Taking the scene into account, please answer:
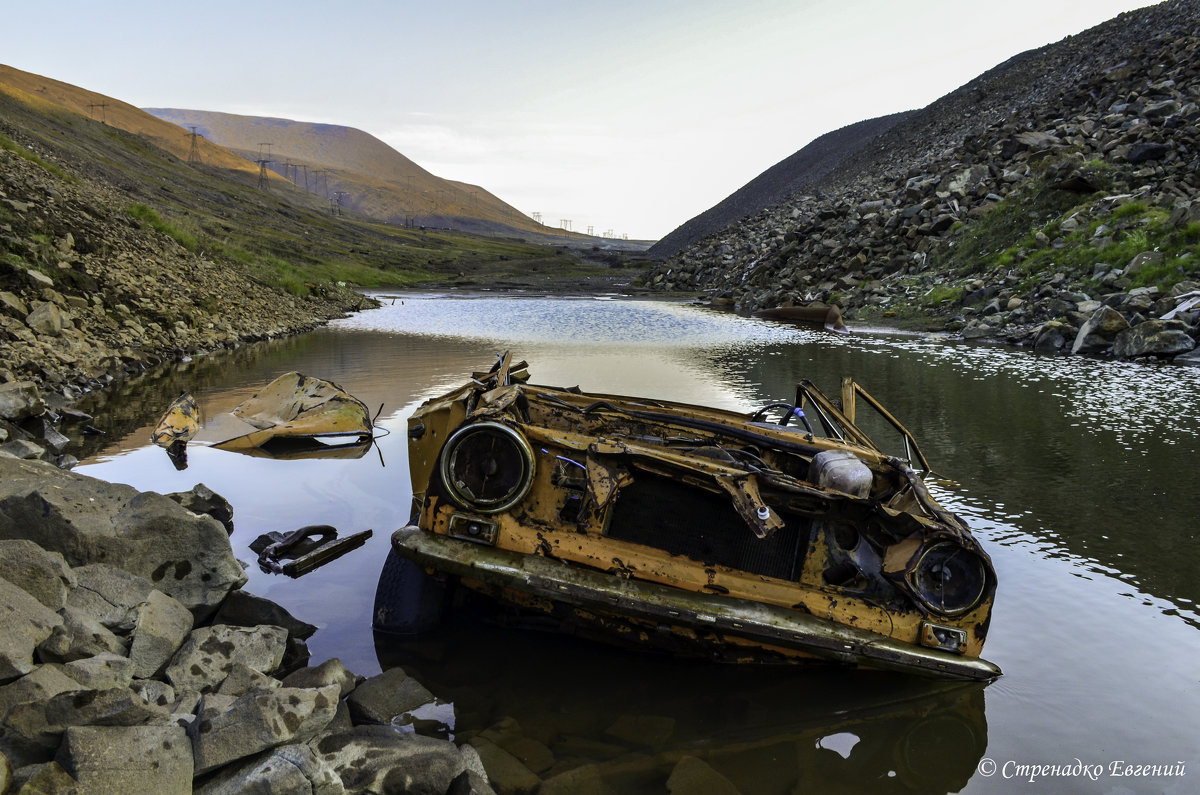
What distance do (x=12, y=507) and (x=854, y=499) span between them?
167 inches

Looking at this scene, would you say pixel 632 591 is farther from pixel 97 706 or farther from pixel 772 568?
pixel 97 706

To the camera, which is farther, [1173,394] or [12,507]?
[1173,394]

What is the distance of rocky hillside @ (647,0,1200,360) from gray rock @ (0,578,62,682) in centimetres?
1725

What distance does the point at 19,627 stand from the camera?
9.15 ft

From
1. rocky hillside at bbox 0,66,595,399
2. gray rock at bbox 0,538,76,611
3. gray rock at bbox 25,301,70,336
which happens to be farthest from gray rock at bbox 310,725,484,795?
gray rock at bbox 25,301,70,336

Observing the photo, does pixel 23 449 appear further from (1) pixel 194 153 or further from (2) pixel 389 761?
(1) pixel 194 153

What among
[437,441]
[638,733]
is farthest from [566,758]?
[437,441]

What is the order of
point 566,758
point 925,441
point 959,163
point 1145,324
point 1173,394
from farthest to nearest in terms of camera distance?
point 959,163, point 1145,324, point 1173,394, point 925,441, point 566,758

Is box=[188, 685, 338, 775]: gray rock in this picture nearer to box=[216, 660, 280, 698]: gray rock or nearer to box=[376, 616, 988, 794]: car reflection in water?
box=[216, 660, 280, 698]: gray rock

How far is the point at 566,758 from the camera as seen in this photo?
3.14 metres

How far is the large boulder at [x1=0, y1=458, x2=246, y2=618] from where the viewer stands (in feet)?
12.3

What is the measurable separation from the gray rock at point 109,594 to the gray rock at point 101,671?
307 mm

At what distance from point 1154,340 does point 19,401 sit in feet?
58.7

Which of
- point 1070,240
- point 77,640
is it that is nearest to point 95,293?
point 77,640
